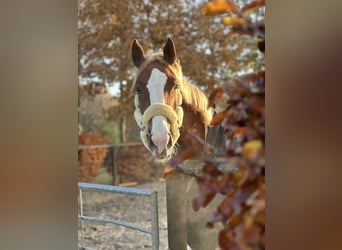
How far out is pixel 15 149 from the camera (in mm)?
608

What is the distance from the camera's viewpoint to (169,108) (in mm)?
939

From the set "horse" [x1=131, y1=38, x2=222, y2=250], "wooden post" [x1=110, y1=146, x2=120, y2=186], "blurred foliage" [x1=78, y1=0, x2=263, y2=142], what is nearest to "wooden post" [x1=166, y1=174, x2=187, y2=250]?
"horse" [x1=131, y1=38, x2=222, y2=250]

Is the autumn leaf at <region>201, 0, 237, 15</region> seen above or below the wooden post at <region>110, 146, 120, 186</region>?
above

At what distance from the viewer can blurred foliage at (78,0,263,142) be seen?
908 mm

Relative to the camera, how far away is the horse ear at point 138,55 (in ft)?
3.36

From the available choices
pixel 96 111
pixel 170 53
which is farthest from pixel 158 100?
pixel 96 111

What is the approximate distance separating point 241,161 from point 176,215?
0.35 meters

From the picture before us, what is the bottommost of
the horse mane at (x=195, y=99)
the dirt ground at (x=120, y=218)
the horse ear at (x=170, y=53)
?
the dirt ground at (x=120, y=218)

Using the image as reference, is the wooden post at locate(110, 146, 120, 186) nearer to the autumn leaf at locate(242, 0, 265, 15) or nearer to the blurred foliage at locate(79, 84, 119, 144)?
the blurred foliage at locate(79, 84, 119, 144)

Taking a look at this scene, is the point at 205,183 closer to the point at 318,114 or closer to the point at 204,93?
the point at 204,93

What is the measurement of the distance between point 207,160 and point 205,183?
0.06m

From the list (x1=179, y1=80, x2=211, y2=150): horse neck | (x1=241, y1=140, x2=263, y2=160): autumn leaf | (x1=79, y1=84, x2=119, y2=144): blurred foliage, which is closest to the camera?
(x1=241, y1=140, x2=263, y2=160): autumn leaf

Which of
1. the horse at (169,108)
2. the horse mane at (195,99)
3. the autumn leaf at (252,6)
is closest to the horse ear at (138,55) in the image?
the horse at (169,108)

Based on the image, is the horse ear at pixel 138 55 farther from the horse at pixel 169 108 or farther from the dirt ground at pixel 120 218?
the dirt ground at pixel 120 218
